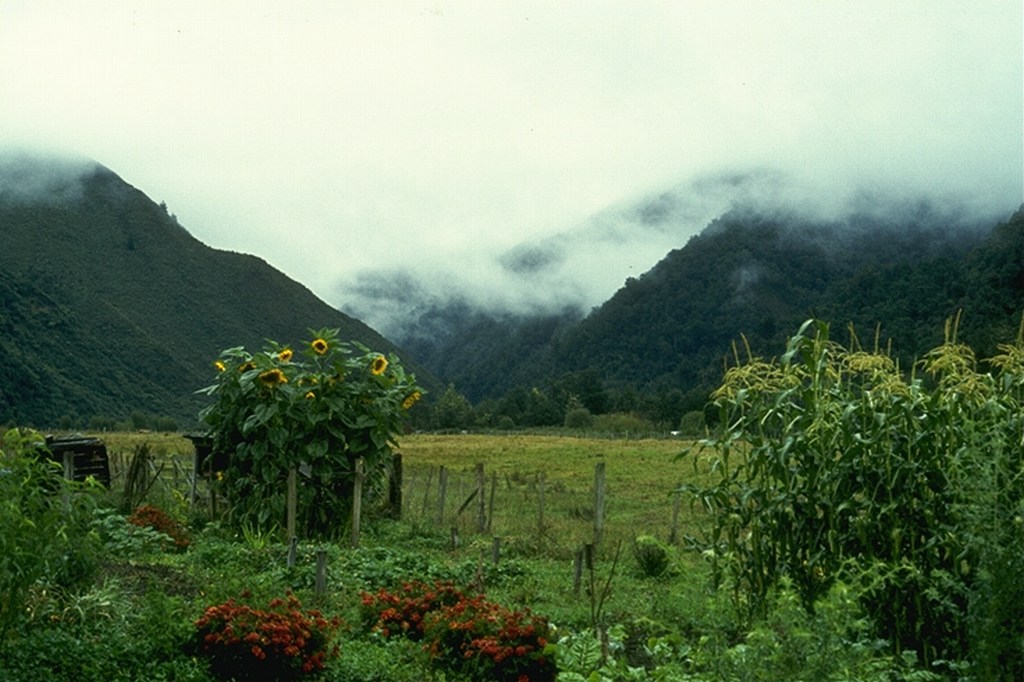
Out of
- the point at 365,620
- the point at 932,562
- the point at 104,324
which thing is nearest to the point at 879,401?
the point at 932,562

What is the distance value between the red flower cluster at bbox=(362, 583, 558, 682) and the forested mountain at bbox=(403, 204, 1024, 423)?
58.6 m

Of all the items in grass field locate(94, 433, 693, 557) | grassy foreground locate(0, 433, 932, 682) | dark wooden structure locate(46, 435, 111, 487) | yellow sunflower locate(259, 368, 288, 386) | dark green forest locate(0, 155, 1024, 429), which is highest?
dark green forest locate(0, 155, 1024, 429)

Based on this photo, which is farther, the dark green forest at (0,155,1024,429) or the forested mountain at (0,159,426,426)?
the forested mountain at (0,159,426,426)

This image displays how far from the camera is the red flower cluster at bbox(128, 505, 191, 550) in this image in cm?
1471

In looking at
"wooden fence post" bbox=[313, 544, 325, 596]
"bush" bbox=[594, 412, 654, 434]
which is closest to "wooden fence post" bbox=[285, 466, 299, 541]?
"wooden fence post" bbox=[313, 544, 325, 596]

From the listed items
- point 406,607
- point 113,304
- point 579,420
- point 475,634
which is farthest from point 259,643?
point 579,420

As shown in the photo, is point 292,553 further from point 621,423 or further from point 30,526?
point 621,423

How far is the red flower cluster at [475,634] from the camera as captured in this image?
8.01 metres

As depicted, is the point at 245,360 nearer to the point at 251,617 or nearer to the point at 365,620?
the point at 365,620

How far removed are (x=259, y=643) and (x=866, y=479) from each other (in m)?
4.66

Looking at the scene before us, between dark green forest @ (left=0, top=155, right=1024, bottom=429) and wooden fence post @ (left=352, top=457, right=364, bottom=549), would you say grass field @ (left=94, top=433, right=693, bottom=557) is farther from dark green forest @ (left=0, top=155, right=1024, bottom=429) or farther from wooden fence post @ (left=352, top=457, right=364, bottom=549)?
dark green forest @ (left=0, top=155, right=1024, bottom=429)

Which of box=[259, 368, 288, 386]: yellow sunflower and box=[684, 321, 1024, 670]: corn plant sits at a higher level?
box=[259, 368, 288, 386]: yellow sunflower

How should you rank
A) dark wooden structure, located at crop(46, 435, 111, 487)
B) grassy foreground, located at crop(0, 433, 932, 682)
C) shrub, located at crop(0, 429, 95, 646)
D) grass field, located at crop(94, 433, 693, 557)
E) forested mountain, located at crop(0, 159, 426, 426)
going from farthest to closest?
forested mountain, located at crop(0, 159, 426, 426) → dark wooden structure, located at crop(46, 435, 111, 487) → grass field, located at crop(94, 433, 693, 557) → shrub, located at crop(0, 429, 95, 646) → grassy foreground, located at crop(0, 433, 932, 682)

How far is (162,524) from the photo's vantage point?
15.2 m
